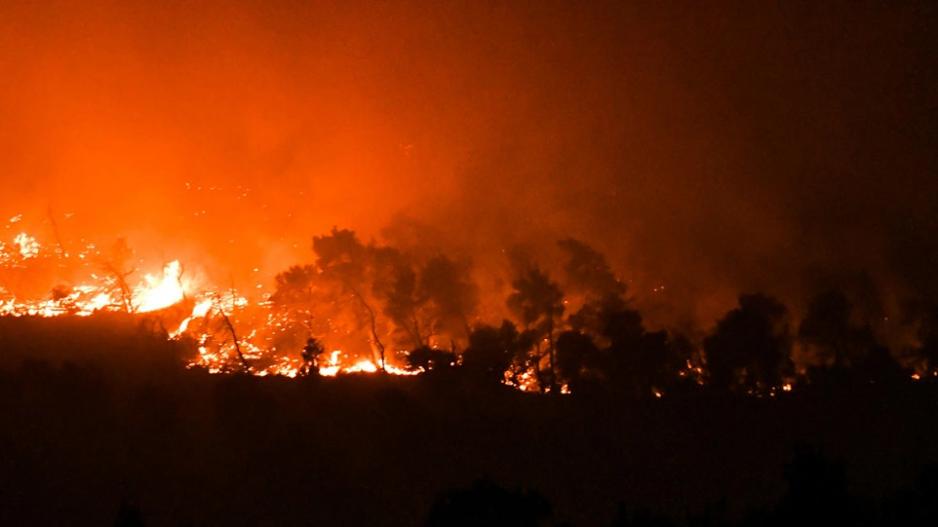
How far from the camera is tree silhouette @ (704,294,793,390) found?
129ft

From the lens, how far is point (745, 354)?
3962 centimetres

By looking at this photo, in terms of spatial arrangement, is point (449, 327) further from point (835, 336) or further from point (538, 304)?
point (835, 336)

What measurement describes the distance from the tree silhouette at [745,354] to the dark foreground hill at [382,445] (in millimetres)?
1518

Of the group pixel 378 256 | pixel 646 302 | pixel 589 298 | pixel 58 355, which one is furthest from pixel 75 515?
pixel 646 302

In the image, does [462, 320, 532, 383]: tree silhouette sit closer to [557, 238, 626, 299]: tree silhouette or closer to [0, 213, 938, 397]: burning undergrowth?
[0, 213, 938, 397]: burning undergrowth

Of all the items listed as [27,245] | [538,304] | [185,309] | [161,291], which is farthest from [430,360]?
[27,245]

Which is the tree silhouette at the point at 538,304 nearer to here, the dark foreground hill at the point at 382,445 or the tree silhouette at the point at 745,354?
the dark foreground hill at the point at 382,445

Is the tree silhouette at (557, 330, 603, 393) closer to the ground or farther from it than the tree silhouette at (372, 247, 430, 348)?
closer to the ground

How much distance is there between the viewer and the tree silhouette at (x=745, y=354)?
3931cm

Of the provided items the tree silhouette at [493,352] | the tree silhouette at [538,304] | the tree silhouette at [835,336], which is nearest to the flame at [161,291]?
the tree silhouette at [538,304]

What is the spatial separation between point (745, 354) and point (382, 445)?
18563mm

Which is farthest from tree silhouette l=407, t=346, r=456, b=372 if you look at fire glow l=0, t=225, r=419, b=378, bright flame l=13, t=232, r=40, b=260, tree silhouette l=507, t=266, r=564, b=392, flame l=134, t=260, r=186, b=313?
bright flame l=13, t=232, r=40, b=260

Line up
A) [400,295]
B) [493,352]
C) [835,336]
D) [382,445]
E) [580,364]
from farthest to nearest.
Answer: [400,295] → [835,336] → [580,364] → [493,352] → [382,445]

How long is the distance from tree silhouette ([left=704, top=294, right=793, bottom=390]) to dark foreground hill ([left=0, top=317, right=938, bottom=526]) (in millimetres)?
1518
